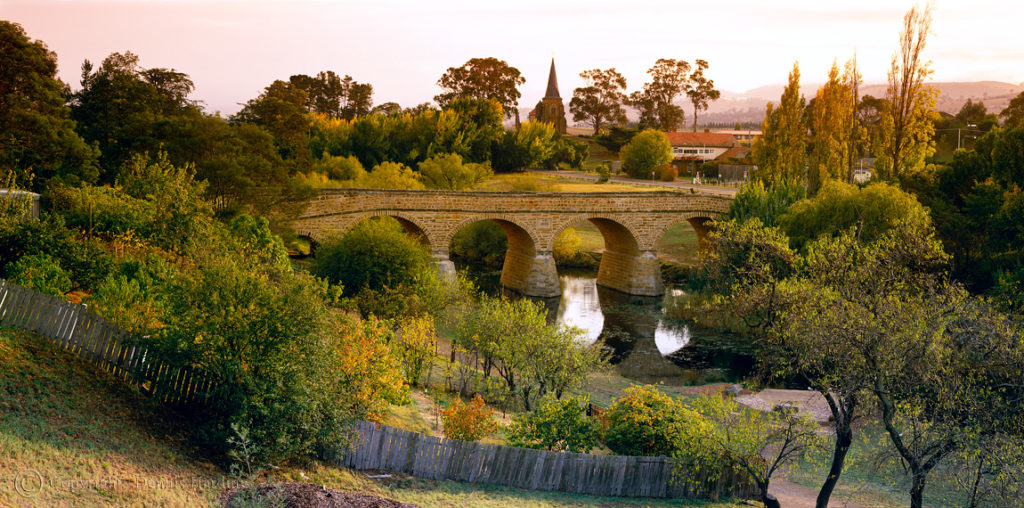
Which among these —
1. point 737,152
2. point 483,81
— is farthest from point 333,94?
point 737,152

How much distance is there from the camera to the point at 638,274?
52906mm

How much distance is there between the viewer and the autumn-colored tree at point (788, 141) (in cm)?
5369

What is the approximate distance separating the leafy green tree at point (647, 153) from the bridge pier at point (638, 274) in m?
39.5

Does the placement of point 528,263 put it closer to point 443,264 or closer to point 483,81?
point 443,264

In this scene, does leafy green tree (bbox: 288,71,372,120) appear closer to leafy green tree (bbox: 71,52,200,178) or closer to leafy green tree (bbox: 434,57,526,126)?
leafy green tree (bbox: 434,57,526,126)

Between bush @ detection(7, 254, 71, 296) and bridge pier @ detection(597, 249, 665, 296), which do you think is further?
bridge pier @ detection(597, 249, 665, 296)

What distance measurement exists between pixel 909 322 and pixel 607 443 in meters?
7.42

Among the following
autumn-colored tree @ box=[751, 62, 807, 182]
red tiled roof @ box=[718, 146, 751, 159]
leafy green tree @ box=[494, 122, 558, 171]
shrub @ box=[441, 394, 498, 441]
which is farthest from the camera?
red tiled roof @ box=[718, 146, 751, 159]

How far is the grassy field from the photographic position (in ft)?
36.3

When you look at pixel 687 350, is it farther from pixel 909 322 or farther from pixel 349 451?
pixel 349 451

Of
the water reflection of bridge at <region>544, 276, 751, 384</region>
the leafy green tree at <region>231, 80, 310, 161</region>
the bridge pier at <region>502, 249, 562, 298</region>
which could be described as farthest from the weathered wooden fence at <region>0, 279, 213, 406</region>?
the bridge pier at <region>502, 249, 562, 298</region>

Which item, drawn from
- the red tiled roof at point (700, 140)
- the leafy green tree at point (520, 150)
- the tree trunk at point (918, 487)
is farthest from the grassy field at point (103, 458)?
the red tiled roof at point (700, 140)

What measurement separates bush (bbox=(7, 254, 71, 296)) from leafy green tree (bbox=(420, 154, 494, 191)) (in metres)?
48.1

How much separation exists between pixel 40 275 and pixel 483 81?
8181 centimetres
